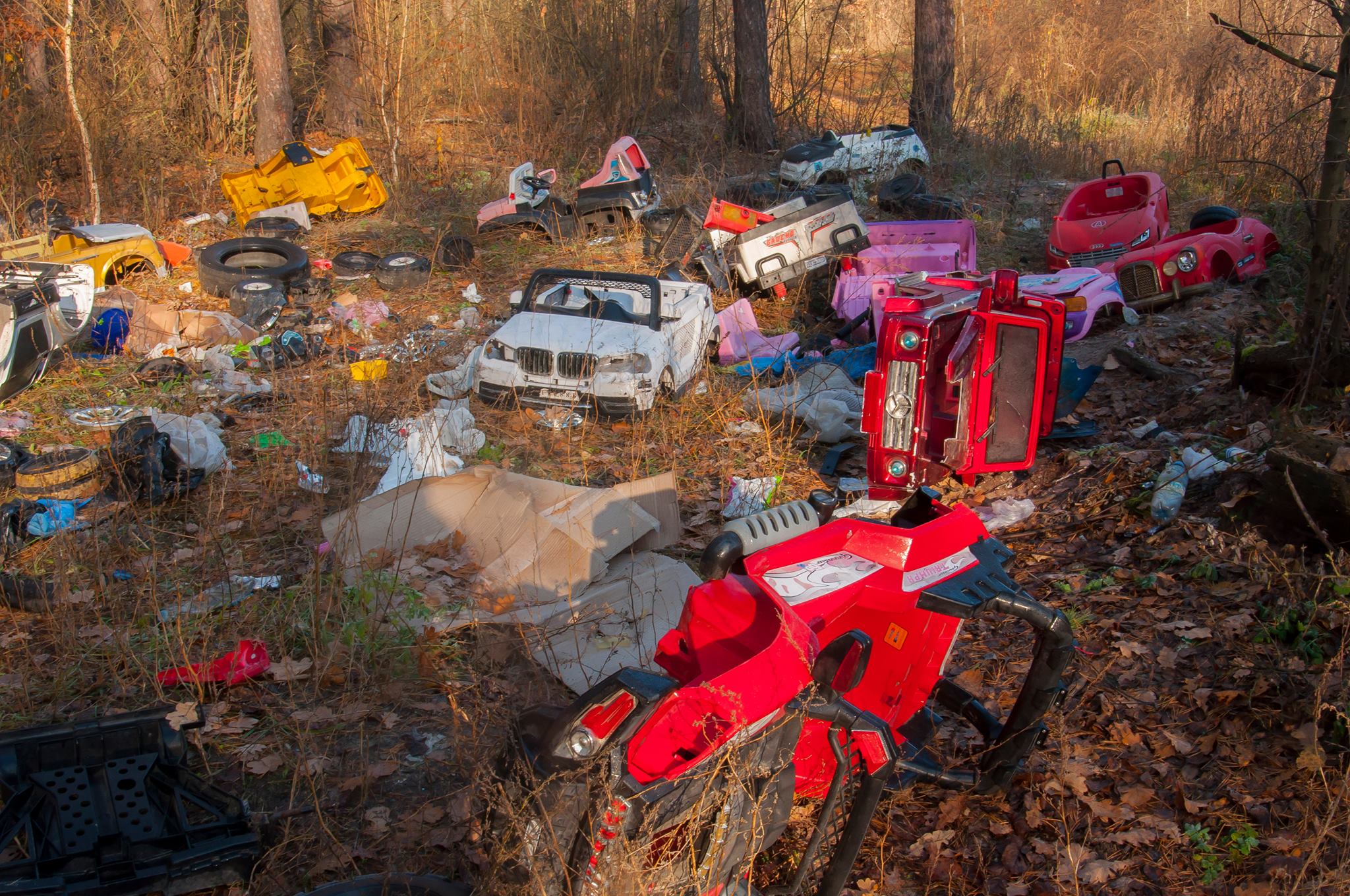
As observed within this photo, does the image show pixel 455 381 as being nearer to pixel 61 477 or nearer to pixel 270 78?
pixel 61 477

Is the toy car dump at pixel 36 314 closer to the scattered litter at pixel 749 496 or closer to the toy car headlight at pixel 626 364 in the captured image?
the toy car headlight at pixel 626 364

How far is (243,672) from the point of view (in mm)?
3826

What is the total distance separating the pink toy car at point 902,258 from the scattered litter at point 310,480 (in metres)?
4.58

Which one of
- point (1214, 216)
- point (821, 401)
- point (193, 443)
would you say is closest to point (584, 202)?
point (821, 401)

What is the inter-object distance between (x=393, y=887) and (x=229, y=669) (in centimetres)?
171

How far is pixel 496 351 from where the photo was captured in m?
7.08

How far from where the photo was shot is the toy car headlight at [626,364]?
267 inches

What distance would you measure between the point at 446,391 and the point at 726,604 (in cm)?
539

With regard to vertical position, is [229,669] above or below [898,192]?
below

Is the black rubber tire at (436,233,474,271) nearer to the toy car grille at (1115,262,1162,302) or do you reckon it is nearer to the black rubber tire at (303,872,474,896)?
the toy car grille at (1115,262,1162,302)

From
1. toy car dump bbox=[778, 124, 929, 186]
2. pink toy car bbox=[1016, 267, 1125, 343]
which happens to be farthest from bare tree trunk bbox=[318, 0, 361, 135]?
pink toy car bbox=[1016, 267, 1125, 343]

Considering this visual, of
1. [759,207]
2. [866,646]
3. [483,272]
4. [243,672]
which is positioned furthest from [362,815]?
[759,207]

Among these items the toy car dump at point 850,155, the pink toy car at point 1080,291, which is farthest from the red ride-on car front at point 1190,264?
the toy car dump at point 850,155

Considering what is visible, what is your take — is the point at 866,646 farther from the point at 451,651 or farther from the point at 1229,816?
the point at 451,651
